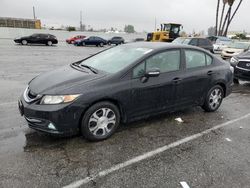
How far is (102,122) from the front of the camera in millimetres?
3770

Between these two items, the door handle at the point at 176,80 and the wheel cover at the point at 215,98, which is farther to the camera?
the wheel cover at the point at 215,98

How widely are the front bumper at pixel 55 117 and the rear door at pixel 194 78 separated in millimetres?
2077

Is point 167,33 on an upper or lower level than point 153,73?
upper

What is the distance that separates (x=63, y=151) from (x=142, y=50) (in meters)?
2.24

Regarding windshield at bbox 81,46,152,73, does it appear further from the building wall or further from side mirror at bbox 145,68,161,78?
the building wall

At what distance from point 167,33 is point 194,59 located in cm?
2091

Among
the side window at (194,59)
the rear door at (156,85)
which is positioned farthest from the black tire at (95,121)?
the side window at (194,59)

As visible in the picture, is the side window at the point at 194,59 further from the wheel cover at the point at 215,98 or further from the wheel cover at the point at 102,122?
the wheel cover at the point at 102,122

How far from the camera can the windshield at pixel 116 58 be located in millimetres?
4070

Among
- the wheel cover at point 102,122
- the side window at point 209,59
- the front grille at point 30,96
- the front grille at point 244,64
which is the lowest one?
the wheel cover at point 102,122

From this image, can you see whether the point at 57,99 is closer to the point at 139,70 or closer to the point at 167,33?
the point at 139,70

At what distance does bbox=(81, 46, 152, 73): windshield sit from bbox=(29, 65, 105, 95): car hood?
1.16 ft

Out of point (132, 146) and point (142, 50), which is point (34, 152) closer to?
point (132, 146)

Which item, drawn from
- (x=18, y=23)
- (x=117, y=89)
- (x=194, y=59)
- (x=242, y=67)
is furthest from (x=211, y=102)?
(x=18, y=23)
